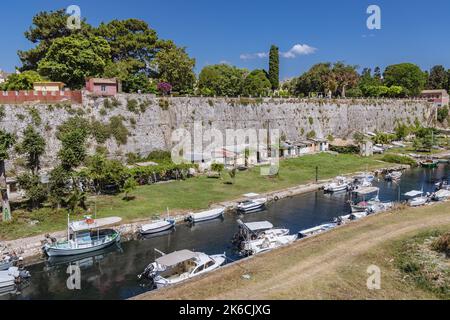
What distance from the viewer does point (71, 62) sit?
1905 inches

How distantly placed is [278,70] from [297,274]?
74.0 m

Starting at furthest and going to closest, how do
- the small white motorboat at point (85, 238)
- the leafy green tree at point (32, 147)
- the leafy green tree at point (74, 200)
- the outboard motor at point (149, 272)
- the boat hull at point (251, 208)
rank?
1. the leafy green tree at point (32, 147)
2. the boat hull at point (251, 208)
3. the leafy green tree at point (74, 200)
4. the small white motorboat at point (85, 238)
5. the outboard motor at point (149, 272)

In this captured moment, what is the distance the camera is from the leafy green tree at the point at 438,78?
113m

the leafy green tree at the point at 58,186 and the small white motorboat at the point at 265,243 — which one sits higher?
the leafy green tree at the point at 58,186

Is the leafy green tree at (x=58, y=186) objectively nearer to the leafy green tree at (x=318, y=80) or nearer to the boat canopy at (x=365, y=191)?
the boat canopy at (x=365, y=191)

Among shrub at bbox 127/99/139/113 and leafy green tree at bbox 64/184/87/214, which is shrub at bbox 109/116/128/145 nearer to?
shrub at bbox 127/99/139/113

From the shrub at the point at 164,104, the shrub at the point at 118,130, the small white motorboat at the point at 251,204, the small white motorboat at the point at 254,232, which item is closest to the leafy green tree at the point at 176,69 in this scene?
the shrub at the point at 164,104

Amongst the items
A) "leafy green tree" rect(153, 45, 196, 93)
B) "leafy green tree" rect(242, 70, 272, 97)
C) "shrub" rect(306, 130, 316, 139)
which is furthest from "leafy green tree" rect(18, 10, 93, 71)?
"shrub" rect(306, 130, 316, 139)

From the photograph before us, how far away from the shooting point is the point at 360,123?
7294 cm

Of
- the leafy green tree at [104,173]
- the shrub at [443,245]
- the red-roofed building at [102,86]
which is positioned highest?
the red-roofed building at [102,86]

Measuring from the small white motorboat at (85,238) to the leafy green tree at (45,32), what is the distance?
129 ft
